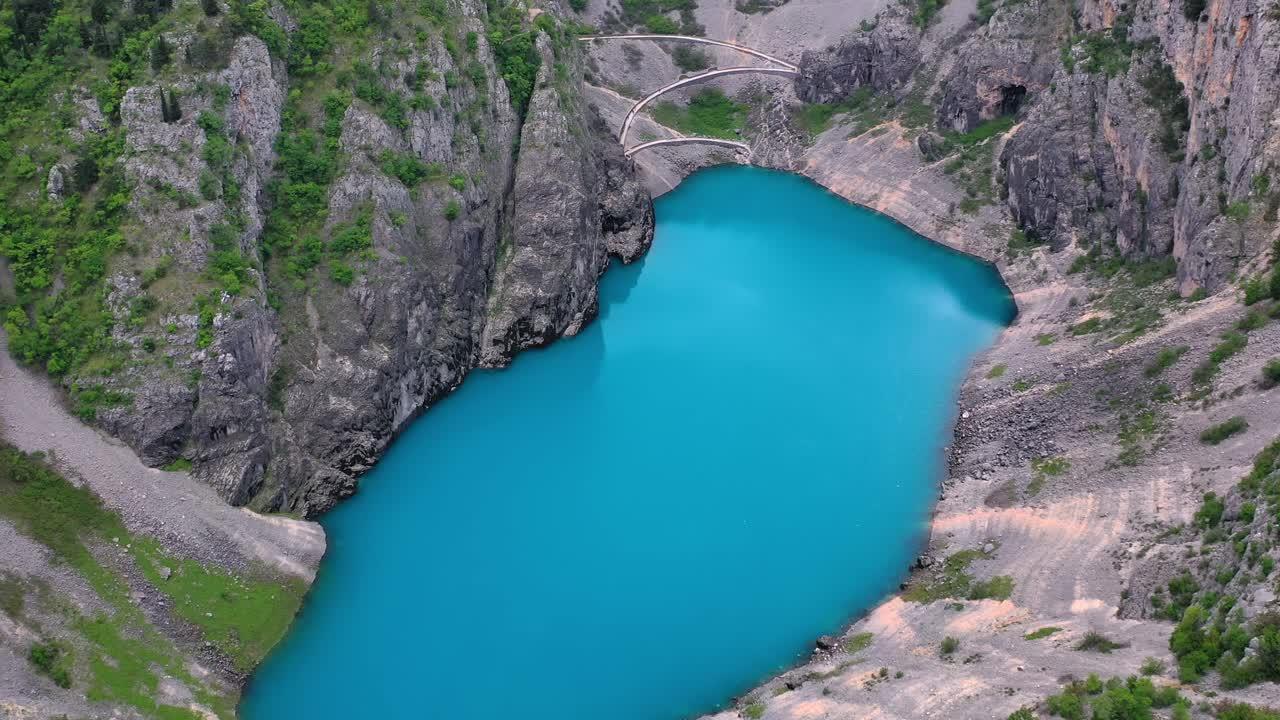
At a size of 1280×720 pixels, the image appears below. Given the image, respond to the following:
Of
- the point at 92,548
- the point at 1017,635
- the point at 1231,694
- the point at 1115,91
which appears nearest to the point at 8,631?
the point at 92,548

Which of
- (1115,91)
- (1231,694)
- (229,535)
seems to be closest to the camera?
(1231,694)

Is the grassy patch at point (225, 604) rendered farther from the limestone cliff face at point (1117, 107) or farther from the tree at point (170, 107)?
the limestone cliff face at point (1117, 107)

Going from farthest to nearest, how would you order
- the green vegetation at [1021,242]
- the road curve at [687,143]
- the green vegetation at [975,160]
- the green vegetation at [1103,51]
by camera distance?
the road curve at [687,143] < the green vegetation at [975,160] < the green vegetation at [1021,242] < the green vegetation at [1103,51]

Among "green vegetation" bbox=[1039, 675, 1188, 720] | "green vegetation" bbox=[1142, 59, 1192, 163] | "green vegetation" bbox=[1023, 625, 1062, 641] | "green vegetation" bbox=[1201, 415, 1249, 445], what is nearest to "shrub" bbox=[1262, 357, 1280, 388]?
Answer: "green vegetation" bbox=[1201, 415, 1249, 445]

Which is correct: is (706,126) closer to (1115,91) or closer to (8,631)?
(1115,91)

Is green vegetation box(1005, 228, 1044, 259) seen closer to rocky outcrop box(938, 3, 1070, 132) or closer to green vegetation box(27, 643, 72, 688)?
rocky outcrop box(938, 3, 1070, 132)

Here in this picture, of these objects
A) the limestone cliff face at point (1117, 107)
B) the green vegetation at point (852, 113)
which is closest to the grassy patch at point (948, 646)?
the limestone cliff face at point (1117, 107)
